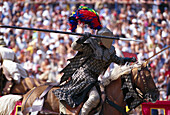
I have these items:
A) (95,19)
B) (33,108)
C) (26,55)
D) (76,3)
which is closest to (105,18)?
(76,3)

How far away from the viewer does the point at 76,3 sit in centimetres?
1288

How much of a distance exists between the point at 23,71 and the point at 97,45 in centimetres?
245

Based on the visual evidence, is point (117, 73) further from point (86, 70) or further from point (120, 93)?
point (86, 70)

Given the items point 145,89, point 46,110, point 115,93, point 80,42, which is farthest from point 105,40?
point 46,110

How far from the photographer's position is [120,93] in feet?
18.3

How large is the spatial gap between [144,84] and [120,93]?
0.41m

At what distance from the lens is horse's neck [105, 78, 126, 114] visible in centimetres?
548

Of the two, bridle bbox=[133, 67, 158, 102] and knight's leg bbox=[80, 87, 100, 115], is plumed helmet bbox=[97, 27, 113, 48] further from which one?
knight's leg bbox=[80, 87, 100, 115]

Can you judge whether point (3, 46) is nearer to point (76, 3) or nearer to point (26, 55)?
point (26, 55)

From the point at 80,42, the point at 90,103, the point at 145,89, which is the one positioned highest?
the point at 80,42

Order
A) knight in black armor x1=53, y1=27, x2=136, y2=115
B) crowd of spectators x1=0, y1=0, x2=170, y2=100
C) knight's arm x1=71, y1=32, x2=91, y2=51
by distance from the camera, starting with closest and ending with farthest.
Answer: knight's arm x1=71, y1=32, x2=91, y2=51
knight in black armor x1=53, y1=27, x2=136, y2=115
crowd of spectators x1=0, y1=0, x2=170, y2=100

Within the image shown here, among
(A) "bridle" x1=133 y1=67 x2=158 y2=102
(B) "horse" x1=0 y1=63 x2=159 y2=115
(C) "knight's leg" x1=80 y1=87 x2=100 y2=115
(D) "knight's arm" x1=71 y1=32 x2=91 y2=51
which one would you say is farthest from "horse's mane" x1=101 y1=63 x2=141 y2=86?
(D) "knight's arm" x1=71 y1=32 x2=91 y2=51

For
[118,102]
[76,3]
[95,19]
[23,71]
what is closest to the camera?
[118,102]

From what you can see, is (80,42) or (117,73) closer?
(80,42)
